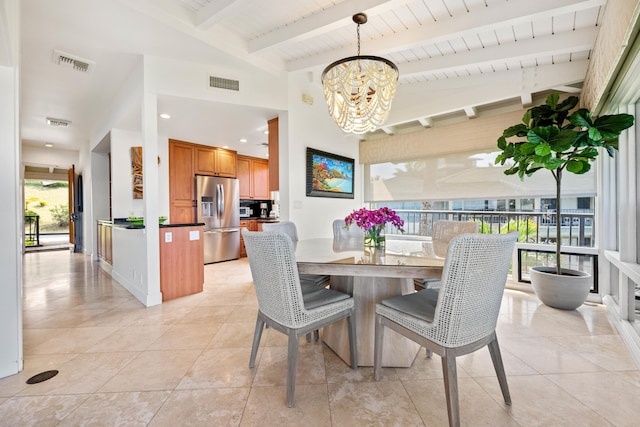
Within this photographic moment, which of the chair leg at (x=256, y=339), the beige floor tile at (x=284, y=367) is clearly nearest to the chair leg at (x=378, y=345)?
the beige floor tile at (x=284, y=367)

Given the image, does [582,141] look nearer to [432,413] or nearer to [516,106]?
[516,106]

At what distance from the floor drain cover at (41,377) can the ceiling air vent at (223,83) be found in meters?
2.87

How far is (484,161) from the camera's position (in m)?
3.68

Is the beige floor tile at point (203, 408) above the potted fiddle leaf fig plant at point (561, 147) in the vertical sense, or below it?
below

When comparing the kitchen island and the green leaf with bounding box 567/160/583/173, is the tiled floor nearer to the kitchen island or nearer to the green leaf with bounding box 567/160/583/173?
the kitchen island

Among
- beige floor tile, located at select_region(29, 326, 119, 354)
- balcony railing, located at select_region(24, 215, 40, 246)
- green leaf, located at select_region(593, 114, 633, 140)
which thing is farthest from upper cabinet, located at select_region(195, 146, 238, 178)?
balcony railing, located at select_region(24, 215, 40, 246)

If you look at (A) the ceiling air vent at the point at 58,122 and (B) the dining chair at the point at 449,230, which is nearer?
(B) the dining chair at the point at 449,230

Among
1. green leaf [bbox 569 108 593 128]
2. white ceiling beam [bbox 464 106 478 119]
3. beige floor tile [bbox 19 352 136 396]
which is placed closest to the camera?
beige floor tile [bbox 19 352 136 396]

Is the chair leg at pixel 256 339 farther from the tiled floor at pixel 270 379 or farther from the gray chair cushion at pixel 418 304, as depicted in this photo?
the gray chair cushion at pixel 418 304

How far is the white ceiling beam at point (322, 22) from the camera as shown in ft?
7.24

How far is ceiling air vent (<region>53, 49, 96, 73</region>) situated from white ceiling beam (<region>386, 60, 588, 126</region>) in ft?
12.2

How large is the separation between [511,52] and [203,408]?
382 cm

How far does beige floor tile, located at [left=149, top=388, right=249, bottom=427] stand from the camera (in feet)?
4.40

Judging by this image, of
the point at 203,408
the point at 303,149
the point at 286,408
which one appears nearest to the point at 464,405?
the point at 286,408
